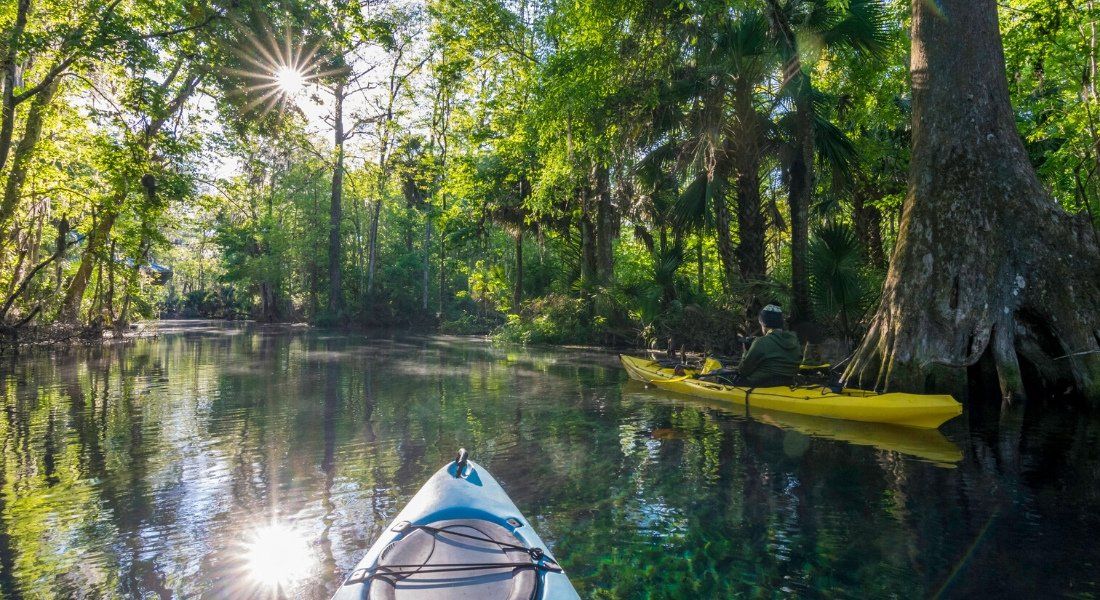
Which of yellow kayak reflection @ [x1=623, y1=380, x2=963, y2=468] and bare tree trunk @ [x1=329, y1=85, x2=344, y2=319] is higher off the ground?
bare tree trunk @ [x1=329, y1=85, x2=344, y2=319]

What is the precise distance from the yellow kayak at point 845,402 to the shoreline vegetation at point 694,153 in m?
1.16

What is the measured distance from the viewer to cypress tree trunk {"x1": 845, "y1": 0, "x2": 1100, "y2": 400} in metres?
9.31

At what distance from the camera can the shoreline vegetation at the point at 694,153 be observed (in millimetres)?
9656

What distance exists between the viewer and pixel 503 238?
39406mm

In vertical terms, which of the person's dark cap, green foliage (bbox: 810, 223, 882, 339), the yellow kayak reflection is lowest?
the yellow kayak reflection

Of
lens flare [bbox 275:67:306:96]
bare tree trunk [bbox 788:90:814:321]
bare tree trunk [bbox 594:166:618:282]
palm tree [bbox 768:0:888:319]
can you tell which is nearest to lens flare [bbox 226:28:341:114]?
lens flare [bbox 275:67:306:96]

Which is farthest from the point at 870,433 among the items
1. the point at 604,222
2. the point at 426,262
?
the point at 426,262

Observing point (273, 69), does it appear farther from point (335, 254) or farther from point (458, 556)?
point (335, 254)

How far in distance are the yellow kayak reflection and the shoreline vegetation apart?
103 centimetres

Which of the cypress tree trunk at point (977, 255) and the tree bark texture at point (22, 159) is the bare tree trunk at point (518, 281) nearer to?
the tree bark texture at point (22, 159)

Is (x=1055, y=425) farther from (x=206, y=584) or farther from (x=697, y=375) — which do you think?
(x=206, y=584)

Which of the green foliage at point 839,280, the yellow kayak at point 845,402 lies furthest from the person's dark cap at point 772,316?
the green foliage at point 839,280

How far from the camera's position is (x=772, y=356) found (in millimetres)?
10156

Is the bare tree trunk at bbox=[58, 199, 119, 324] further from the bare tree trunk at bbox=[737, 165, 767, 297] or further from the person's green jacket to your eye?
the person's green jacket
